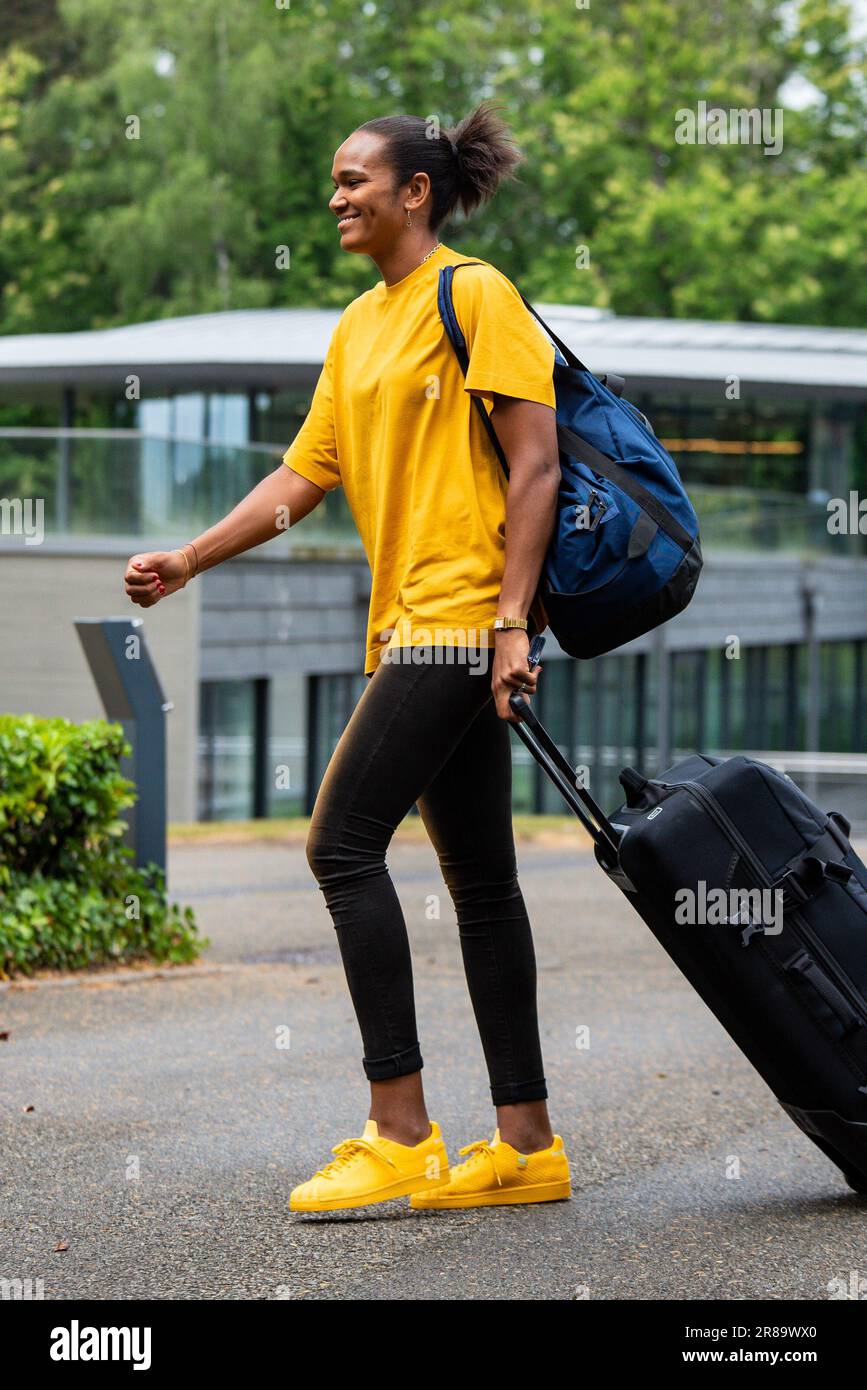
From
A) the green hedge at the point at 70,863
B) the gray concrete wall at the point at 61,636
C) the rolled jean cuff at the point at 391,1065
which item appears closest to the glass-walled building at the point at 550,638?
the gray concrete wall at the point at 61,636

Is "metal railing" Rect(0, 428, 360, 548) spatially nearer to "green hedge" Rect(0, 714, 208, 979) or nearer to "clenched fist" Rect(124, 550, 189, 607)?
"green hedge" Rect(0, 714, 208, 979)

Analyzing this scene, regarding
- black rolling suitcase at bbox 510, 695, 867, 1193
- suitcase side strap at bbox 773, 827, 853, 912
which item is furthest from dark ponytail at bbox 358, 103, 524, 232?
suitcase side strap at bbox 773, 827, 853, 912

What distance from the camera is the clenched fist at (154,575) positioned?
3502 mm

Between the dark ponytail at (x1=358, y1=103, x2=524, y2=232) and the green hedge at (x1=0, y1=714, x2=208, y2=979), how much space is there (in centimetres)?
304

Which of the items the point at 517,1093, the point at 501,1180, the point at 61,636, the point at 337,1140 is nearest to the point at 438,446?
the point at 517,1093

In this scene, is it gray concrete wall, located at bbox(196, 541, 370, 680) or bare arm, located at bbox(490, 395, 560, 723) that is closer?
bare arm, located at bbox(490, 395, 560, 723)

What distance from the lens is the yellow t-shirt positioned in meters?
3.36

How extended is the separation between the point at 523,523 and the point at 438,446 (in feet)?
0.76

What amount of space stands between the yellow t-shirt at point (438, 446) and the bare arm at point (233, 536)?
0.25 m

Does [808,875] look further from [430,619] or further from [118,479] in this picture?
[118,479]

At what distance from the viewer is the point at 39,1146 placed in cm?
396

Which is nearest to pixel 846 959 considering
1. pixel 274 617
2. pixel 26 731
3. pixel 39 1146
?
pixel 39 1146

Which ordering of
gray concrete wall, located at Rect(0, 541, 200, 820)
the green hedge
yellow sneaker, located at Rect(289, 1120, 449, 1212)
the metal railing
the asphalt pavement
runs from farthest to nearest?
1. gray concrete wall, located at Rect(0, 541, 200, 820)
2. the metal railing
3. the green hedge
4. yellow sneaker, located at Rect(289, 1120, 449, 1212)
5. the asphalt pavement
